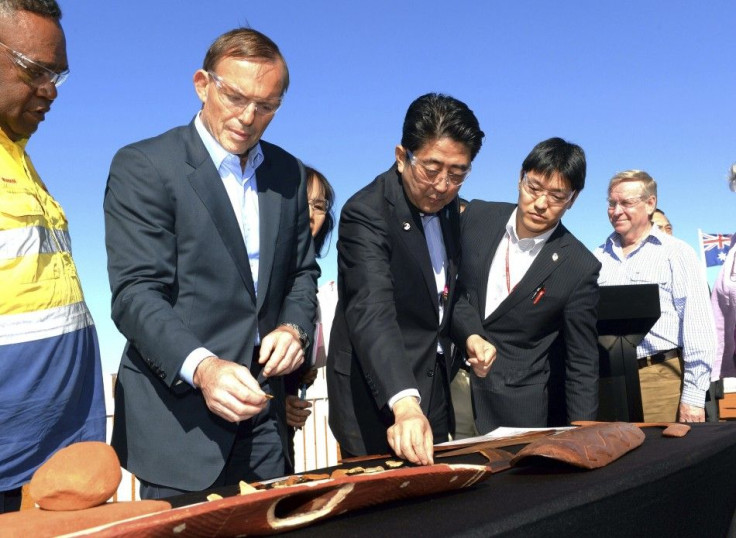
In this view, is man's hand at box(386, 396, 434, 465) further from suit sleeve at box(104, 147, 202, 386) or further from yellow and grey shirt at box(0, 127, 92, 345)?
yellow and grey shirt at box(0, 127, 92, 345)

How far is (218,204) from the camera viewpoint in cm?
216

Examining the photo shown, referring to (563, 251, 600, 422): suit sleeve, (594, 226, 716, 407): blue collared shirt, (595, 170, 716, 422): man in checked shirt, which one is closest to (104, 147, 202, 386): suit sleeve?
(563, 251, 600, 422): suit sleeve

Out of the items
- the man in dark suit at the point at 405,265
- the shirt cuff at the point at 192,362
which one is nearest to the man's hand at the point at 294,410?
the man in dark suit at the point at 405,265

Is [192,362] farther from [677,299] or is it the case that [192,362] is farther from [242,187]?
[677,299]

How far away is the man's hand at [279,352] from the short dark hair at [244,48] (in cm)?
77

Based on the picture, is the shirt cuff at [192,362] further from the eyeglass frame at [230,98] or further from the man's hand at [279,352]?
the eyeglass frame at [230,98]

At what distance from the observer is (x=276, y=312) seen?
231cm

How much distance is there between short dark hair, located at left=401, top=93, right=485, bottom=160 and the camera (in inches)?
107

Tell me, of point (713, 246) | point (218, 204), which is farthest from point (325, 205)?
point (713, 246)

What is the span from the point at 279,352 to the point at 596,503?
0.91 metres

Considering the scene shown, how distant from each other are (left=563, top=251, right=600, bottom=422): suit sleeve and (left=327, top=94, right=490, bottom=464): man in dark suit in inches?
29.1

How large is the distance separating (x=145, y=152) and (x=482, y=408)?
6.46ft

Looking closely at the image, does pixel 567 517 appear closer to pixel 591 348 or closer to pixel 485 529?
pixel 485 529

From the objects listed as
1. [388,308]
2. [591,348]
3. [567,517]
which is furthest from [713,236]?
[567,517]
